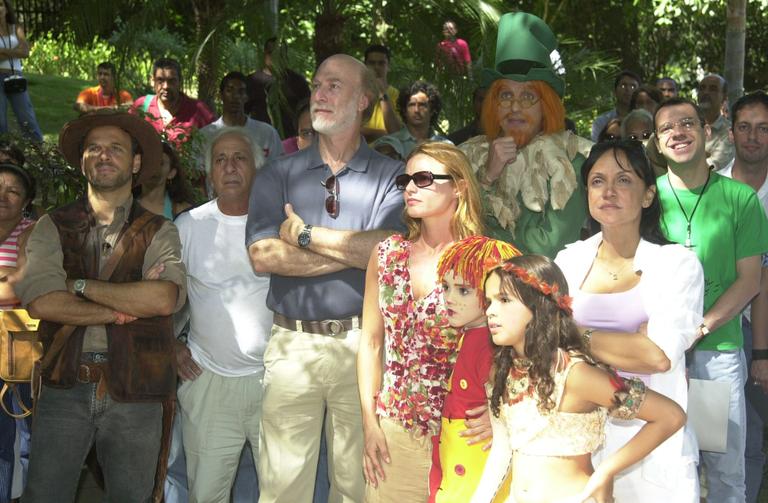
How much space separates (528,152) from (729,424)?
159 cm

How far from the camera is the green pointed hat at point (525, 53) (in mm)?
5414

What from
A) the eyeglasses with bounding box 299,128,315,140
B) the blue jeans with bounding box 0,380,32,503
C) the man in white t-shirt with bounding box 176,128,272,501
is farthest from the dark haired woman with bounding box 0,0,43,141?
the man in white t-shirt with bounding box 176,128,272,501

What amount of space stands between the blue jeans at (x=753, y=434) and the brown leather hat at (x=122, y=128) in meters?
3.31

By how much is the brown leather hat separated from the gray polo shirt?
0.69 meters

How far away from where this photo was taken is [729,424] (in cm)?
525

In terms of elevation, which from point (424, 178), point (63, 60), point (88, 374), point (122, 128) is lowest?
point (88, 374)

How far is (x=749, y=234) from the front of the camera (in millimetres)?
5328

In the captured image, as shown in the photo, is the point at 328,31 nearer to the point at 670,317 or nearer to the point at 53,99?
the point at 670,317

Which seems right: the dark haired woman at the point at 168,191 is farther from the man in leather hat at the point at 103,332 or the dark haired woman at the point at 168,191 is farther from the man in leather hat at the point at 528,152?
the man in leather hat at the point at 528,152

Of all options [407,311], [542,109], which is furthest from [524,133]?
[407,311]

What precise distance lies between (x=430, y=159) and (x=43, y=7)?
17.3 metres

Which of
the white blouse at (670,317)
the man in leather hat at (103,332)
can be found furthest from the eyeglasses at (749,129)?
the man in leather hat at (103,332)

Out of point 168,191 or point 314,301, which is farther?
point 168,191

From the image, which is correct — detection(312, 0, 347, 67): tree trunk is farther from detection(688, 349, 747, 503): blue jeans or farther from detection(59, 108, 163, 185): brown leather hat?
detection(688, 349, 747, 503): blue jeans
